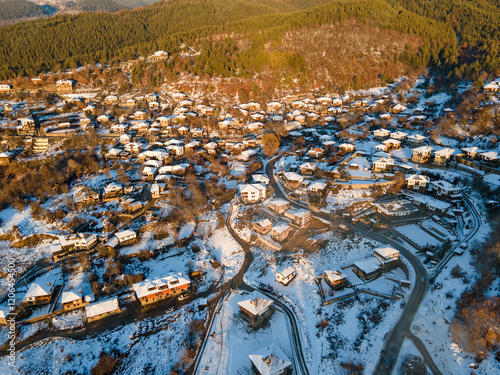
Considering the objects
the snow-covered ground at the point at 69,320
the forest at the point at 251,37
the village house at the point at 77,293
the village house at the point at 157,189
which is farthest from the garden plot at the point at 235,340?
the forest at the point at 251,37

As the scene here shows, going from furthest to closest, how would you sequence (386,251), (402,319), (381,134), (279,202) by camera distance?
(381,134)
(279,202)
(386,251)
(402,319)

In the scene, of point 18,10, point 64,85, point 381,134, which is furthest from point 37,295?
point 18,10

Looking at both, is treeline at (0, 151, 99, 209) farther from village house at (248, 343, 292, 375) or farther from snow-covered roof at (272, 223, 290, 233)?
village house at (248, 343, 292, 375)

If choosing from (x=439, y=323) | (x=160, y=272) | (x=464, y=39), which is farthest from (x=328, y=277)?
(x=464, y=39)

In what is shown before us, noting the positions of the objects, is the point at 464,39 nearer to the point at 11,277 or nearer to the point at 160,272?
the point at 160,272

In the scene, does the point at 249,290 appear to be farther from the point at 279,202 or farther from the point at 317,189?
the point at 317,189
